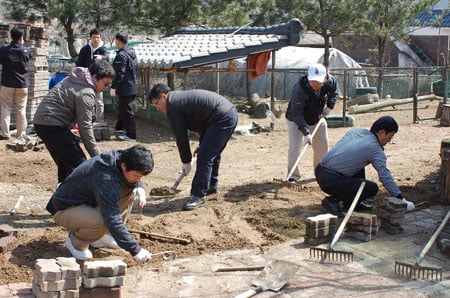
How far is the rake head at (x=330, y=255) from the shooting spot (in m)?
5.25

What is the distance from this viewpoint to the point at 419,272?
490cm

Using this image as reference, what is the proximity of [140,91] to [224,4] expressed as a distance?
379 centimetres

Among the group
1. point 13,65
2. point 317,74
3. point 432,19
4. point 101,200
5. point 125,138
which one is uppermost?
point 432,19

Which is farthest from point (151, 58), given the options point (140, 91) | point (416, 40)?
point (416, 40)

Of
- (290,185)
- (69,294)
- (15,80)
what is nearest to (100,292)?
(69,294)

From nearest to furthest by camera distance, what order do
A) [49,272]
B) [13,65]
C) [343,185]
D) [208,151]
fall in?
[49,272], [343,185], [208,151], [13,65]

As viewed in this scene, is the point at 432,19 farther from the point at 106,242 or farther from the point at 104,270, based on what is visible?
the point at 104,270

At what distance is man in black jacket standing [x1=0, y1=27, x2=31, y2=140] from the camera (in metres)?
10.5

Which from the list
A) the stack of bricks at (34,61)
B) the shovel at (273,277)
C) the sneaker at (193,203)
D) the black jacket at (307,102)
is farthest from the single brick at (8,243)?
the stack of bricks at (34,61)

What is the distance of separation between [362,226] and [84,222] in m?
2.62

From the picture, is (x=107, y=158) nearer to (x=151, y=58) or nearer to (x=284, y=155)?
(x=284, y=155)

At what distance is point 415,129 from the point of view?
14.2 m

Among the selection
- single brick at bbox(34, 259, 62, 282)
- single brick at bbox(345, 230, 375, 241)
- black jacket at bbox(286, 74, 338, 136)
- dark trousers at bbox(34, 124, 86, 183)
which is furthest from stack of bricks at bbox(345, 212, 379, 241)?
single brick at bbox(34, 259, 62, 282)

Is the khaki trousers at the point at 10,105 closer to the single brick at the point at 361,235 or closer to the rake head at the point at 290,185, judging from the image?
the rake head at the point at 290,185
